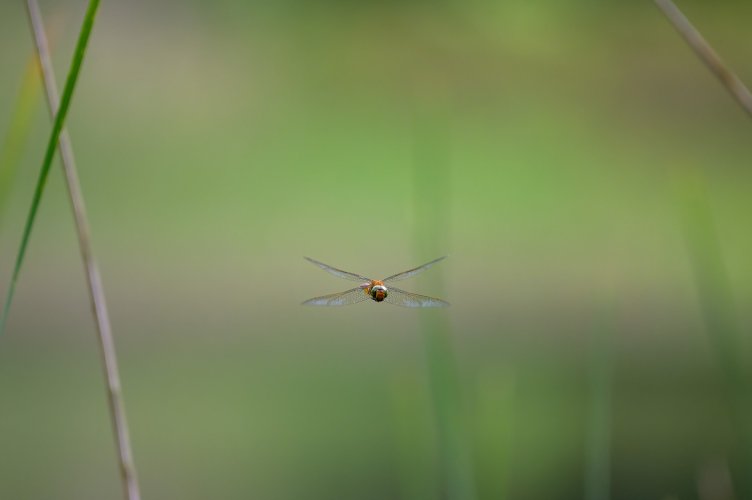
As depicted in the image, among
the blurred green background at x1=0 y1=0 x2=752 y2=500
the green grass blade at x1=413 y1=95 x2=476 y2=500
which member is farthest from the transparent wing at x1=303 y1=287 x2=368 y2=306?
the blurred green background at x1=0 y1=0 x2=752 y2=500

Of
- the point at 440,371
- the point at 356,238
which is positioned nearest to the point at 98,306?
the point at 440,371

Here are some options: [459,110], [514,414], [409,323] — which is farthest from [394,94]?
[514,414]

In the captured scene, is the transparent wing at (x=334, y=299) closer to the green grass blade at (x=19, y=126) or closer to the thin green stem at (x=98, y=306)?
the thin green stem at (x=98, y=306)

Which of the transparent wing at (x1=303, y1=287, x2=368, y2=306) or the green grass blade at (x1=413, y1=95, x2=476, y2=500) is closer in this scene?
the transparent wing at (x1=303, y1=287, x2=368, y2=306)

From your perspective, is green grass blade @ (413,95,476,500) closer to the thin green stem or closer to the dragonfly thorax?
the dragonfly thorax

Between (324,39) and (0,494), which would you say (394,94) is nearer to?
(324,39)

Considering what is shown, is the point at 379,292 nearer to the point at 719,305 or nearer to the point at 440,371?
the point at 440,371
